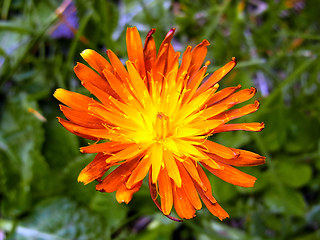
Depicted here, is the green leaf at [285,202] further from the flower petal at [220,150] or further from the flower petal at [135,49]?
the flower petal at [135,49]

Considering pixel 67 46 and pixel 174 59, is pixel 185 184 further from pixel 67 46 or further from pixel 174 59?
pixel 67 46

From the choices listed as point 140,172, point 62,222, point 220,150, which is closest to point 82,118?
point 140,172

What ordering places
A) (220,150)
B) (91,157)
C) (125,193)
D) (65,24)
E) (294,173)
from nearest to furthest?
(125,193) → (220,150) → (91,157) → (294,173) → (65,24)

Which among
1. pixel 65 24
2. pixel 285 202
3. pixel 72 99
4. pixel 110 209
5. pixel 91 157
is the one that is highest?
pixel 65 24

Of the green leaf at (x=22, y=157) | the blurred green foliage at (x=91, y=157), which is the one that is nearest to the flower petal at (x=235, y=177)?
the blurred green foliage at (x=91, y=157)

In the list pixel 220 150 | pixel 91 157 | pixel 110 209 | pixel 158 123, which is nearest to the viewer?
pixel 220 150

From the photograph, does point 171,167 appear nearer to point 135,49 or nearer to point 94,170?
point 94,170
